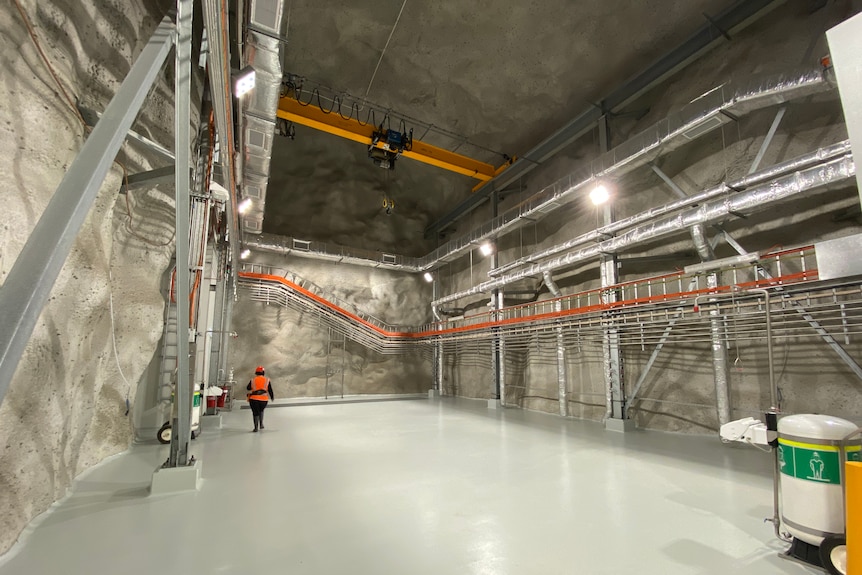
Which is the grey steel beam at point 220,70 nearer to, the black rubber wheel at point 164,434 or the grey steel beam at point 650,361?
the black rubber wheel at point 164,434

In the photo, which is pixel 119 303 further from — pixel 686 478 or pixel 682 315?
pixel 682 315

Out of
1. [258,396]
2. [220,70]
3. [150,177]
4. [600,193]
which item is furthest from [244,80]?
[600,193]

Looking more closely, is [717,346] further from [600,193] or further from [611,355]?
[600,193]

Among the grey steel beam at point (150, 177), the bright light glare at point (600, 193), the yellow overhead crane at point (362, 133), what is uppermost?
the yellow overhead crane at point (362, 133)

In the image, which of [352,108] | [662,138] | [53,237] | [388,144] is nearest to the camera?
[53,237]

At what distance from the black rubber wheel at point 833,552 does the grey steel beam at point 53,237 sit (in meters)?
4.25

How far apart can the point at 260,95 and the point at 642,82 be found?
25.8 ft

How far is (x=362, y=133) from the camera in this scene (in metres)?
10.2

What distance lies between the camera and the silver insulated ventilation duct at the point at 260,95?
481 cm

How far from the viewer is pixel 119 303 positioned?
4.92 meters

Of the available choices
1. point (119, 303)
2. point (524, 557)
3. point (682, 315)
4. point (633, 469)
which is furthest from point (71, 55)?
point (682, 315)

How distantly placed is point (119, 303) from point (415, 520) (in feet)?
15.2

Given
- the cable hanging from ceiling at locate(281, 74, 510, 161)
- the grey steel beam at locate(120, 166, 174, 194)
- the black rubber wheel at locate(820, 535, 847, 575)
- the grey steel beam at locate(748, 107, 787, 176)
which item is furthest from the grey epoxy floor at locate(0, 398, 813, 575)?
the cable hanging from ceiling at locate(281, 74, 510, 161)

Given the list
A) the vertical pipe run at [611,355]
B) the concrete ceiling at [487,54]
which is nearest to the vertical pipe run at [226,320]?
the concrete ceiling at [487,54]
